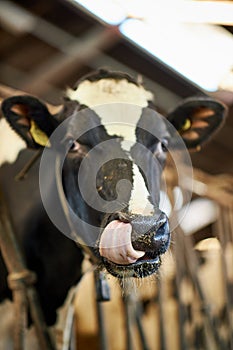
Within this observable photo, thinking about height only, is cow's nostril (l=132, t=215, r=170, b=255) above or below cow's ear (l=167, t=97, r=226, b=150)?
below

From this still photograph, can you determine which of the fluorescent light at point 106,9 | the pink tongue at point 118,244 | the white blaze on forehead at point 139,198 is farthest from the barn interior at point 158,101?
the white blaze on forehead at point 139,198

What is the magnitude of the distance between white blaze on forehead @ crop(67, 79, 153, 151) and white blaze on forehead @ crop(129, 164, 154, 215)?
193 mm

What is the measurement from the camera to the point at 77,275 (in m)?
2.50

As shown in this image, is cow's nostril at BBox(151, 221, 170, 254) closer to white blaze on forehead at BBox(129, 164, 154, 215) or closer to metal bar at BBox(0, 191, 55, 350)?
white blaze on forehead at BBox(129, 164, 154, 215)

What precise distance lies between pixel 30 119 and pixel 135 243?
2.68 ft

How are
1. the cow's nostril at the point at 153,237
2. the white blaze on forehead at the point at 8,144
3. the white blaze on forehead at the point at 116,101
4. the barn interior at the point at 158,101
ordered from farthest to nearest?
the barn interior at the point at 158,101 → the white blaze on forehead at the point at 8,144 → the white blaze on forehead at the point at 116,101 → the cow's nostril at the point at 153,237

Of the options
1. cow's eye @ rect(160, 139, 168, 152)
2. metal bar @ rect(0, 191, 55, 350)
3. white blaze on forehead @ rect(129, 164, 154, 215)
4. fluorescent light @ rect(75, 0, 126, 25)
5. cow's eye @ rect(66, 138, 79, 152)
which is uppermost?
fluorescent light @ rect(75, 0, 126, 25)

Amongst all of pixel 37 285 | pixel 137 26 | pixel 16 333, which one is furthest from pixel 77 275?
pixel 137 26

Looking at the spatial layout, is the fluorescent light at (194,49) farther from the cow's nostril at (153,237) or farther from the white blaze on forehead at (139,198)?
the cow's nostril at (153,237)

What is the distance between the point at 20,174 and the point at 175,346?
213 cm

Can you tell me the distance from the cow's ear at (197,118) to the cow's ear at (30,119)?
1.58 feet

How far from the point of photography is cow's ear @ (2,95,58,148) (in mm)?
2314

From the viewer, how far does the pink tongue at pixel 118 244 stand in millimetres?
1742

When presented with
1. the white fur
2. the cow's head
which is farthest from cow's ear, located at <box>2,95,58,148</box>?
the white fur
